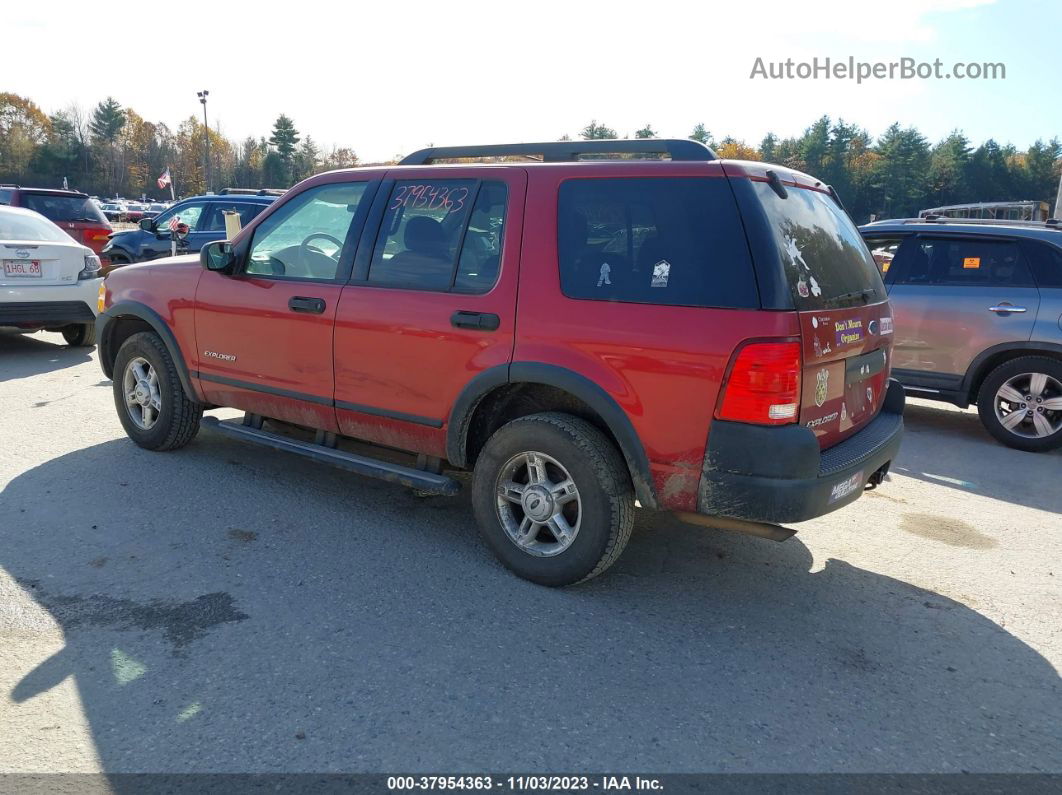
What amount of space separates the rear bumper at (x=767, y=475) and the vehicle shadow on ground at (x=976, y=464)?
2.98m

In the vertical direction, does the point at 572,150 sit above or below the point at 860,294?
above

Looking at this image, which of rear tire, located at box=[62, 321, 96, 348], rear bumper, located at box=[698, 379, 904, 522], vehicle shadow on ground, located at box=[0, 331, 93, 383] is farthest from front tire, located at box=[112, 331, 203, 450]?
rear tire, located at box=[62, 321, 96, 348]

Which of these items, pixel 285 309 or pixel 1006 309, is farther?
pixel 1006 309

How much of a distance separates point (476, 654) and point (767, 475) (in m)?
1.37

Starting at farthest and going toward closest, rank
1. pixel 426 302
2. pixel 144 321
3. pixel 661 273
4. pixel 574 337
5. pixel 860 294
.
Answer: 1. pixel 144 321
2. pixel 426 302
3. pixel 860 294
4. pixel 574 337
5. pixel 661 273

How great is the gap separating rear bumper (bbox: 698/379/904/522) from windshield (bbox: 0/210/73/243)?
8.76 m

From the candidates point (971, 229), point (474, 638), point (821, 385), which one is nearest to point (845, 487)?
point (821, 385)

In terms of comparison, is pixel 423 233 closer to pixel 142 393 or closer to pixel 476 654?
pixel 476 654

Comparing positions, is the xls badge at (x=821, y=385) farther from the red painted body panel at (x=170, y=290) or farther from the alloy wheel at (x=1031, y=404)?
the alloy wheel at (x=1031, y=404)

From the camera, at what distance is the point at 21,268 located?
8930 mm

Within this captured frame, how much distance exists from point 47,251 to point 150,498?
5.64 meters

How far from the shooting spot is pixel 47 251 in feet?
30.1

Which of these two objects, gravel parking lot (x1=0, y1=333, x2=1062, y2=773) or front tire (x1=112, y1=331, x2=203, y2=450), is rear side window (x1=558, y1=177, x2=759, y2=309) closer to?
gravel parking lot (x1=0, y1=333, x2=1062, y2=773)

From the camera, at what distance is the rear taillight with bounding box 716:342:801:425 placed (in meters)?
3.30
